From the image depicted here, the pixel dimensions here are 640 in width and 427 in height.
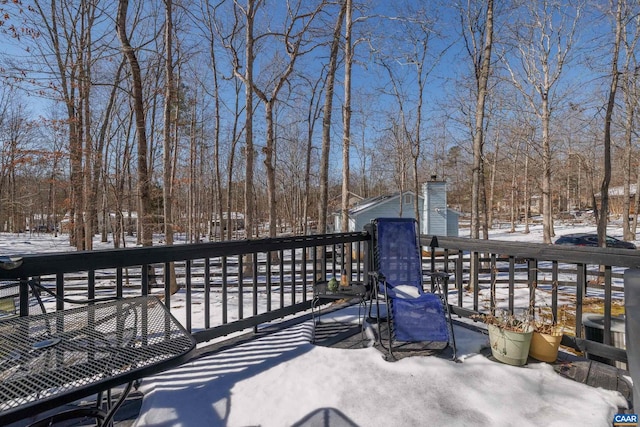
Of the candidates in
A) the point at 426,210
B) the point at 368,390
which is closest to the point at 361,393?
the point at 368,390

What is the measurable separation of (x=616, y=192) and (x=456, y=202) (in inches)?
570

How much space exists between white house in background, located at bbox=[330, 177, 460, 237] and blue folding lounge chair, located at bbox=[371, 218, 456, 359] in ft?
49.2

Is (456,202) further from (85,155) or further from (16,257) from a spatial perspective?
(16,257)

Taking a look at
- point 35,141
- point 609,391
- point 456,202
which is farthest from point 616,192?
point 35,141

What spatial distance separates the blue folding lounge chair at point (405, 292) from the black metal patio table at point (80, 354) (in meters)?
1.75

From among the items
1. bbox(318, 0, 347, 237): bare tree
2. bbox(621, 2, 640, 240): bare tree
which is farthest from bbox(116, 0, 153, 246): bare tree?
bbox(621, 2, 640, 240): bare tree

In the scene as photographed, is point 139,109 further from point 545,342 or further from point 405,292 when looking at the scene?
point 545,342

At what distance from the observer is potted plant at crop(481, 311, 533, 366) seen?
228 centimetres

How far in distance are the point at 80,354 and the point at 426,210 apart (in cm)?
1872

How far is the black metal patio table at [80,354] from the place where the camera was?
0.83m

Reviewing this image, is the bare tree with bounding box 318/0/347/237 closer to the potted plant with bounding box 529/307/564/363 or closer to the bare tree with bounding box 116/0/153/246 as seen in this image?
the bare tree with bounding box 116/0/153/246

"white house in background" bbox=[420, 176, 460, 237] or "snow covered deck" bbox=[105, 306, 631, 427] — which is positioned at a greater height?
"white house in background" bbox=[420, 176, 460, 237]

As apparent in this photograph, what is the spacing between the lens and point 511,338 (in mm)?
2299

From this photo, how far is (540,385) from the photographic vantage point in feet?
6.73
